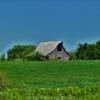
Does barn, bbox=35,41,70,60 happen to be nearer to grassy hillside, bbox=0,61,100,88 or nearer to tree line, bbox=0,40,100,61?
tree line, bbox=0,40,100,61

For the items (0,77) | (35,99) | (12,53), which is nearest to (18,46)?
(12,53)

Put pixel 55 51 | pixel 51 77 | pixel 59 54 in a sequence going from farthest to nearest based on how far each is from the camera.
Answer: pixel 59 54 < pixel 55 51 < pixel 51 77

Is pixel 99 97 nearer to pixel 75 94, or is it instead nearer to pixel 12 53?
pixel 75 94

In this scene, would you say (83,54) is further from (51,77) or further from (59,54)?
(51,77)

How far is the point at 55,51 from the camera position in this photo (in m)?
87.0

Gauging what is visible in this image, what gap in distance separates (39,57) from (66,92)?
2573 inches

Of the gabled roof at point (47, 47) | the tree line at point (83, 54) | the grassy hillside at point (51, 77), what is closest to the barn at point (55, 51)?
the gabled roof at point (47, 47)

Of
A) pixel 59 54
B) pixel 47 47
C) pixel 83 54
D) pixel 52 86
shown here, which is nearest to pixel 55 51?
pixel 59 54

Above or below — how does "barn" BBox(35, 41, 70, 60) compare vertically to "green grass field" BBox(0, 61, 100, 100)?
above

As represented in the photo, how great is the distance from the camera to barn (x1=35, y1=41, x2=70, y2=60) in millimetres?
86312

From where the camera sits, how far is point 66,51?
88188 mm

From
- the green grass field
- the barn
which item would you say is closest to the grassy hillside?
the green grass field

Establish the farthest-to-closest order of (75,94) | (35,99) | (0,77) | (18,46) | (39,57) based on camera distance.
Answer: (18,46), (39,57), (0,77), (75,94), (35,99)

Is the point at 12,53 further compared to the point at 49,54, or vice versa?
the point at 12,53
